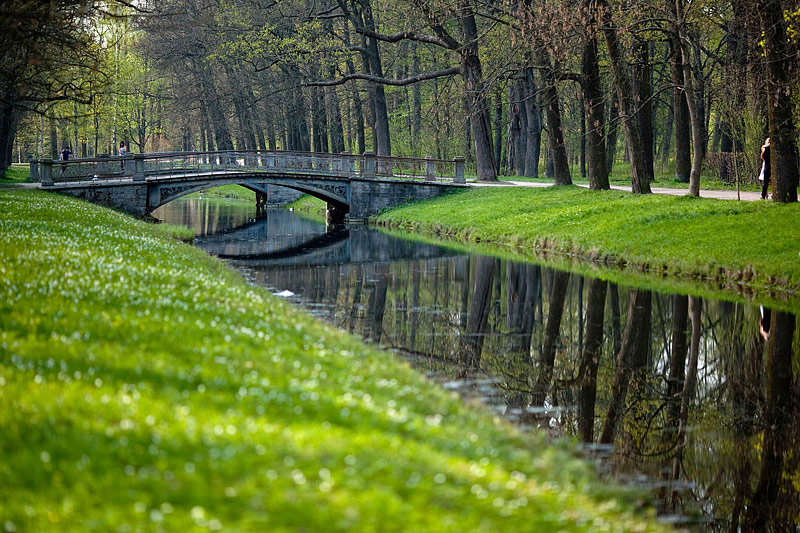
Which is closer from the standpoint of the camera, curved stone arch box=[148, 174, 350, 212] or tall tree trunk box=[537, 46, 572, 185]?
tall tree trunk box=[537, 46, 572, 185]

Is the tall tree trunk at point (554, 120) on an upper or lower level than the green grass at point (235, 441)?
upper

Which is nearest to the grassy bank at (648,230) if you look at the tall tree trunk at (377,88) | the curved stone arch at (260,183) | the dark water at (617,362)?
the dark water at (617,362)

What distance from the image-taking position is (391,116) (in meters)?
69.9

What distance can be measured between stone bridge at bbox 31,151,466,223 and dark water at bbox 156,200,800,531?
17133 millimetres

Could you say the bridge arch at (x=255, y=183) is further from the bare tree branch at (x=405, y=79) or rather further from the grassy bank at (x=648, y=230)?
the grassy bank at (x=648, y=230)

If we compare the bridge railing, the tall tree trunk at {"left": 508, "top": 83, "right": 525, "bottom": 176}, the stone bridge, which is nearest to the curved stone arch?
the stone bridge

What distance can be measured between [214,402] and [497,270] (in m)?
19.0

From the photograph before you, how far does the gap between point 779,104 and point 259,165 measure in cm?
2764

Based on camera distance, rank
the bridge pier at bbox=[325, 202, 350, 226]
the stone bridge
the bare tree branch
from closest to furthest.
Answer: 1. the stone bridge
2. the bare tree branch
3. the bridge pier at bbox=[325, 202, 350, 226]

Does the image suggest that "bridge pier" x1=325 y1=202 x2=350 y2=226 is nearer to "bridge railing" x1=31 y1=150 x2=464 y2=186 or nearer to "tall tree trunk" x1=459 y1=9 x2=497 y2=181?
"bridge railing" x1=31 y1=150 x2=464 y2=186

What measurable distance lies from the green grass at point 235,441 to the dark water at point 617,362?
4.13 feet

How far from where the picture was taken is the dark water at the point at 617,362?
9.05 metres

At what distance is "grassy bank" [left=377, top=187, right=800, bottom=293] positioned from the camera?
21.6 meters

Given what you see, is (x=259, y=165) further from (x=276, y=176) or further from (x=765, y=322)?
(x=765, y=322)
